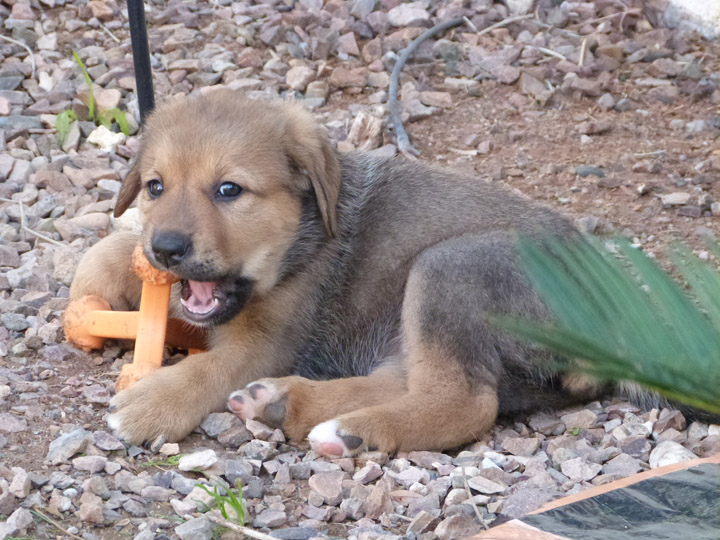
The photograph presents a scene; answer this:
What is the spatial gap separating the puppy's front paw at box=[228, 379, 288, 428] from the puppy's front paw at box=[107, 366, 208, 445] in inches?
5.0

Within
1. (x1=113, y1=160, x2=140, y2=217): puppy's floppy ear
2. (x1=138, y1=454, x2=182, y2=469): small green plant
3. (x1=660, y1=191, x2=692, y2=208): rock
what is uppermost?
(x1=113, y1=160, x2=140, y2=217): puppy's floppy ear

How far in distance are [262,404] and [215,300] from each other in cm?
48

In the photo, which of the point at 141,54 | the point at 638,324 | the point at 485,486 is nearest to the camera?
the point at 638,324

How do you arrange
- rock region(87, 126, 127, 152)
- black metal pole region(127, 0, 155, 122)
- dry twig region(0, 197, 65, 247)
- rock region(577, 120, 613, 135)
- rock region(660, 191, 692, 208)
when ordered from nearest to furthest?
1. black metal pole region(127, 0, 155, 122)
2. dry twig region(0, 197, 65, 247)
3. rock region(660, 191, 692, 208)
4. rock region(87, 126, 127, 152)
5. rock region(577, 120, 613, 135)

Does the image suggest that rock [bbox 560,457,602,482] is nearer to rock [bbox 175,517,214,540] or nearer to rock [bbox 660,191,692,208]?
rock [bbox 175,517,214,540]

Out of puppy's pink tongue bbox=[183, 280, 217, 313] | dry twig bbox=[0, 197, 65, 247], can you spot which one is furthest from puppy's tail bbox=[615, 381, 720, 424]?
dry twig bbox=[0, 197, 65, 247]

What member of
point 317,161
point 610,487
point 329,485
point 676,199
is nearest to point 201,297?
point 317,161

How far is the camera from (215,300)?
366 centimetres

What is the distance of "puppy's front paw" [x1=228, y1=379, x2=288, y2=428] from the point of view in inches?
135

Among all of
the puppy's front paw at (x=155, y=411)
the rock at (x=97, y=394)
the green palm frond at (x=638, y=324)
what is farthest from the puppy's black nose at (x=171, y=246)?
the green palm frond at (x=638, y=324)

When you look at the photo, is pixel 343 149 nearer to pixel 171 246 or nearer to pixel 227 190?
pixel 227 190

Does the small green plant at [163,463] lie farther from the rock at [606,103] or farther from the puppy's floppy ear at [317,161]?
the rock at [606,103]

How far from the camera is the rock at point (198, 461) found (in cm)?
304

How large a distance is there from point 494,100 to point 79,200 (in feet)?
9.14
